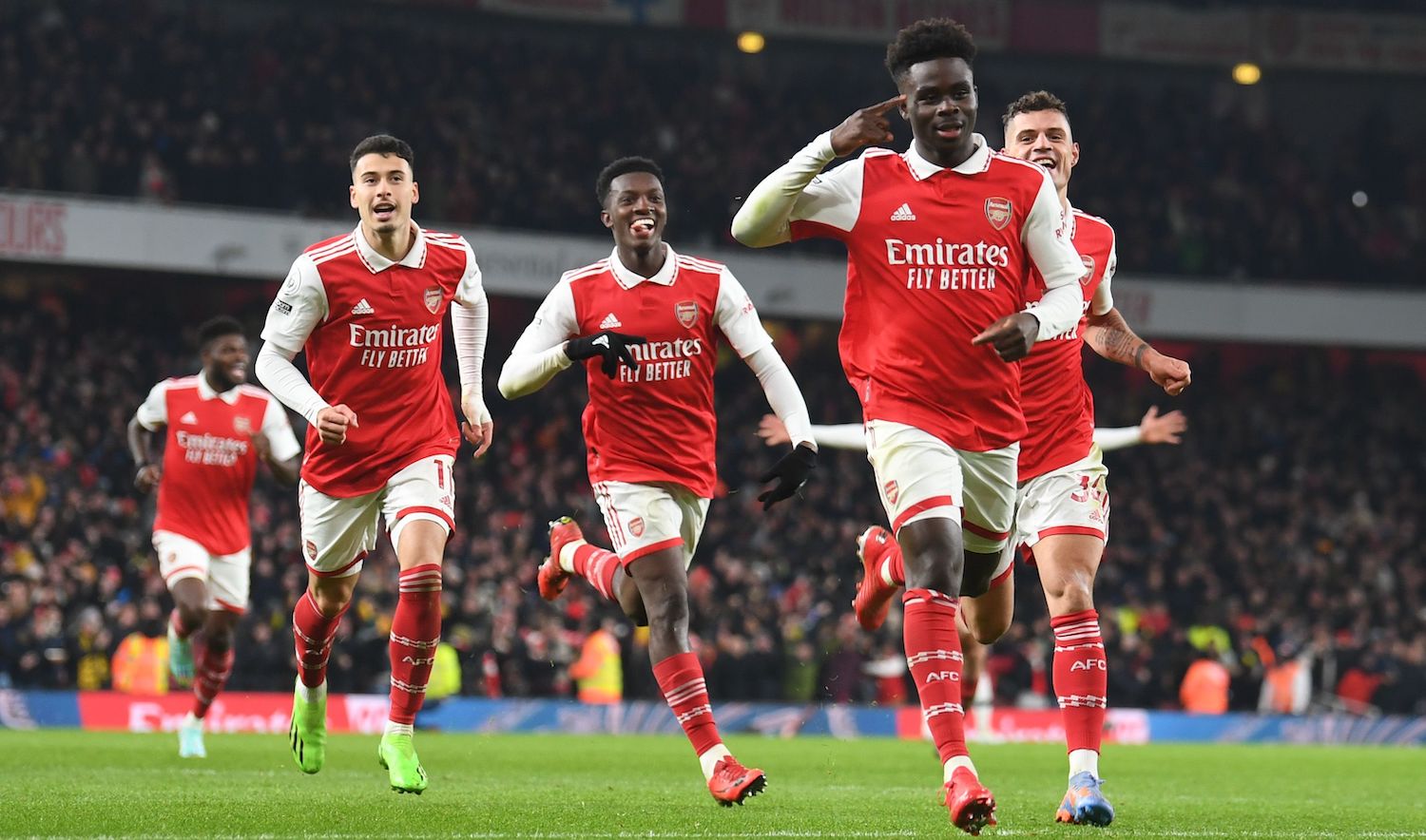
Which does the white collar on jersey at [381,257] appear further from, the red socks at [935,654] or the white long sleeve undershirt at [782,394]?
the red socks at [935,654]

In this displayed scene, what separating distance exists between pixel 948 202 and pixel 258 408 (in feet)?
24.4

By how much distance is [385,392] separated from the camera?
8.75m

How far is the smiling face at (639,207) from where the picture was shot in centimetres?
837

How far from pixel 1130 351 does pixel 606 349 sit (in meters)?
2.50

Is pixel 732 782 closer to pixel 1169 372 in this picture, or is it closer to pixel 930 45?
pixel 1169 372

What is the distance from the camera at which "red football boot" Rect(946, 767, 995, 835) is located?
236 inches

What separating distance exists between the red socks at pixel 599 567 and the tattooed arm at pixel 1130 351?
2572 mm

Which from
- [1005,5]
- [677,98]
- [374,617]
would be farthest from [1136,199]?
[374,617]

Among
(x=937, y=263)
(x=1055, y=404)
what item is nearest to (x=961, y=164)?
(x=937, y=263)

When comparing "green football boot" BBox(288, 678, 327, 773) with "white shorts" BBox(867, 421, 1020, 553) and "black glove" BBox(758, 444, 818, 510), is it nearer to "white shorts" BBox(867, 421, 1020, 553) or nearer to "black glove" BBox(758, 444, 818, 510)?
"black glove" BBox(758, 444, 818, 510)

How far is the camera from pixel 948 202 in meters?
6.96

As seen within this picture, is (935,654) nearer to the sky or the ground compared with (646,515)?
nearer to the ground

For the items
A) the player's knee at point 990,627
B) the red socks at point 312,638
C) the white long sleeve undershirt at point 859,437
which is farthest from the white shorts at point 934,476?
the white long sleeve undershirt at point 859,437

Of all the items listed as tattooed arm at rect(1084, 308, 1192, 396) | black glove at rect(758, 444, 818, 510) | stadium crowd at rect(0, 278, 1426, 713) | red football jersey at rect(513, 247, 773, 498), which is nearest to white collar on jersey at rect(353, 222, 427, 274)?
red football jersey at rect(513, 247, 773, 498)
